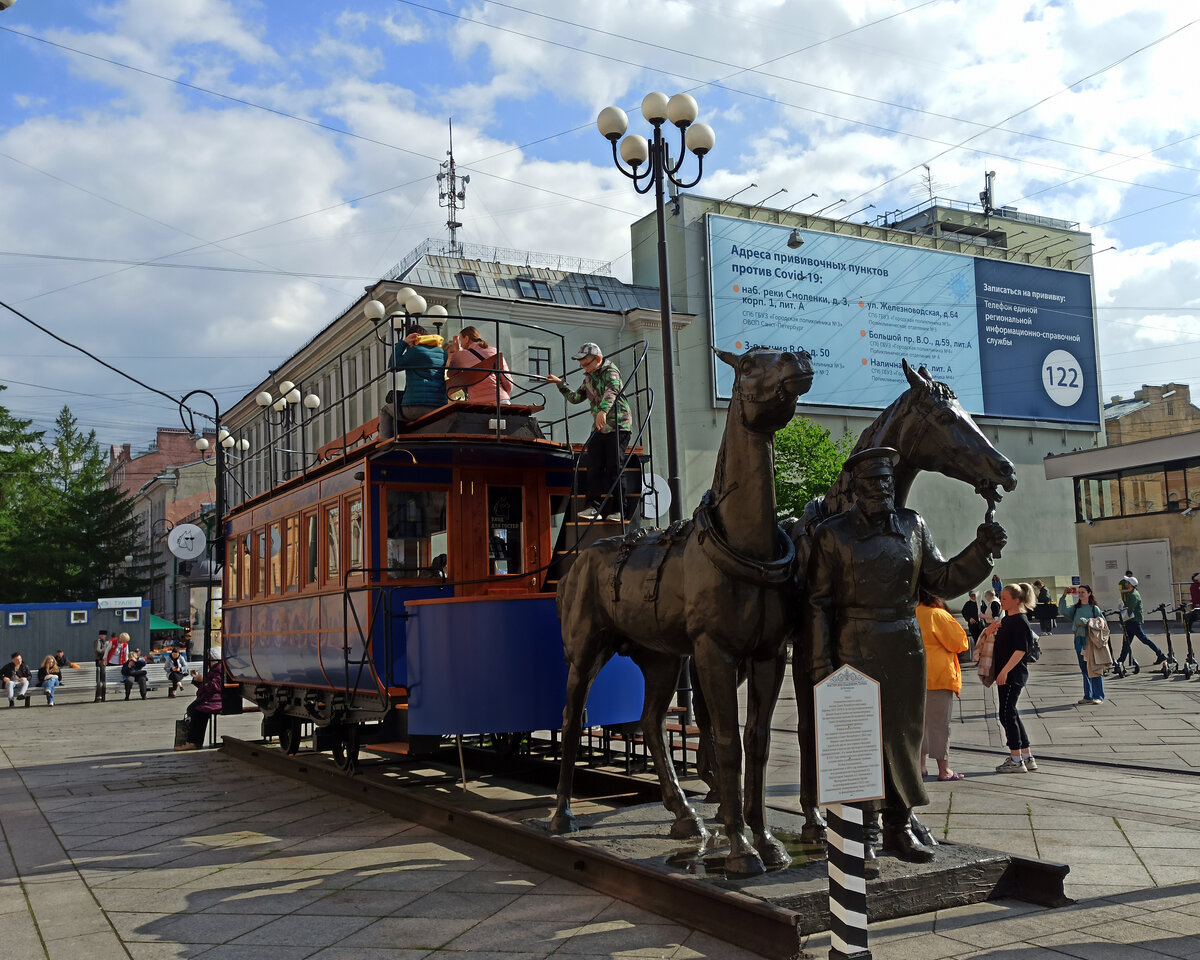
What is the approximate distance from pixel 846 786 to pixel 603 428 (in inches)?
183

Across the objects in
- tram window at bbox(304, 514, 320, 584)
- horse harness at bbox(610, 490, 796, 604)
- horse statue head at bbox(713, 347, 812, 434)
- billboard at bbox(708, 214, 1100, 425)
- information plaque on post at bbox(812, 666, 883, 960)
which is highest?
billboard at bbox(708, 214, 1100, 425)

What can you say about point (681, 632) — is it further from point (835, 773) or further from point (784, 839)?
point (835, 773)

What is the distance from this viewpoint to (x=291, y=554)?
37.7 ft

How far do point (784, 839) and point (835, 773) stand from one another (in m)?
2.07

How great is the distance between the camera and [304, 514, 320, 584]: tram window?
34.8 feet

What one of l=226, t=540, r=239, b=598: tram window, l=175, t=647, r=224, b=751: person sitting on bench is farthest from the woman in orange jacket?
l=175, t=647, r=224, b=751: person sitting on bench

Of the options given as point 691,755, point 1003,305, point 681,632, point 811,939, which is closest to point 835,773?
point 811,939

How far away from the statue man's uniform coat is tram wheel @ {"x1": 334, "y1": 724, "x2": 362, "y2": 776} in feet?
17.1

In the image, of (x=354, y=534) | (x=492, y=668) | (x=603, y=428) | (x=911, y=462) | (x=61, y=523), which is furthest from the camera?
(x=61, y=523)

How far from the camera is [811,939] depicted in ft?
17.4

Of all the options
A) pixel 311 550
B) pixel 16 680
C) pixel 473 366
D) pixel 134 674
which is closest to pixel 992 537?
pixel 473 366

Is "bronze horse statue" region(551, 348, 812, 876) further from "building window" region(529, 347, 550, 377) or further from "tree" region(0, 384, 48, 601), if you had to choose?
"tree" region(0, 384, 48, 601)

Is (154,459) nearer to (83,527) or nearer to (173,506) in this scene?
(173,506)

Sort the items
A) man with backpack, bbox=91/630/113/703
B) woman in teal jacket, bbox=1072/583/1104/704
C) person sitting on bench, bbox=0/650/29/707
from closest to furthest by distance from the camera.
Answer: woman in teal jacket, bbox=1072/583/1104/704
person sitting on bench, bbox=0/650/29/707
man with backpack, bbox=91/630/113/703
